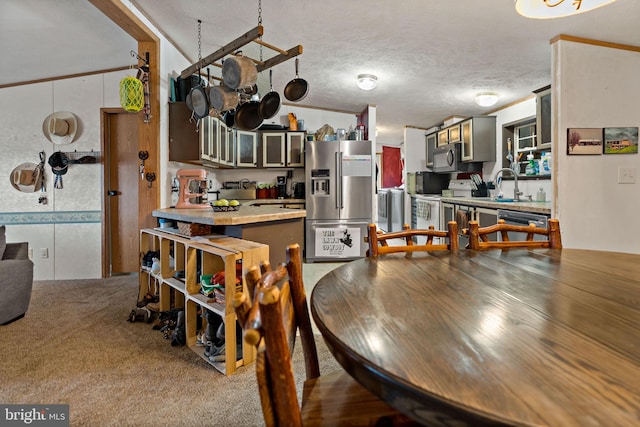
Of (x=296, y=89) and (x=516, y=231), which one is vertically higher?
(x=296, y=89)

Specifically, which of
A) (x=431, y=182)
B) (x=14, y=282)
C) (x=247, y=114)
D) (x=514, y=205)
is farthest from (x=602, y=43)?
(x=14, y=282)

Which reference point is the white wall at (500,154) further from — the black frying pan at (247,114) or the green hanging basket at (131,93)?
the green hanging basket at (131,93)

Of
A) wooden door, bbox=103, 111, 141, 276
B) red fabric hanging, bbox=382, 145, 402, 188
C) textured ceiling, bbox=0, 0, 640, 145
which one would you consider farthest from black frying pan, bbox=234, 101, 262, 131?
red fabric hanging, bbox=382, 145, 402, 188

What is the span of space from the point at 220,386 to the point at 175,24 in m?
3.11

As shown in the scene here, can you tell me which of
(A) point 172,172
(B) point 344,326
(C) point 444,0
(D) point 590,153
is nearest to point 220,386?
(B) point 344,326

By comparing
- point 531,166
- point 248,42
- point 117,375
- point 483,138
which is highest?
point 248,42

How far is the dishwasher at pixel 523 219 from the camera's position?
10.1 feet

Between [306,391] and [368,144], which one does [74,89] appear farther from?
[306,391]

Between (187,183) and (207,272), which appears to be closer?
(207,272)

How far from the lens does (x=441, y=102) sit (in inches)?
200

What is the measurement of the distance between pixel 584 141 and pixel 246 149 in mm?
4048

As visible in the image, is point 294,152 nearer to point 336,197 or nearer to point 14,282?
point 336,197

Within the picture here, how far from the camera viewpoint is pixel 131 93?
3004 mm

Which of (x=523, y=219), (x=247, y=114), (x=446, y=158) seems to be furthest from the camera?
(x=446, y=158)
